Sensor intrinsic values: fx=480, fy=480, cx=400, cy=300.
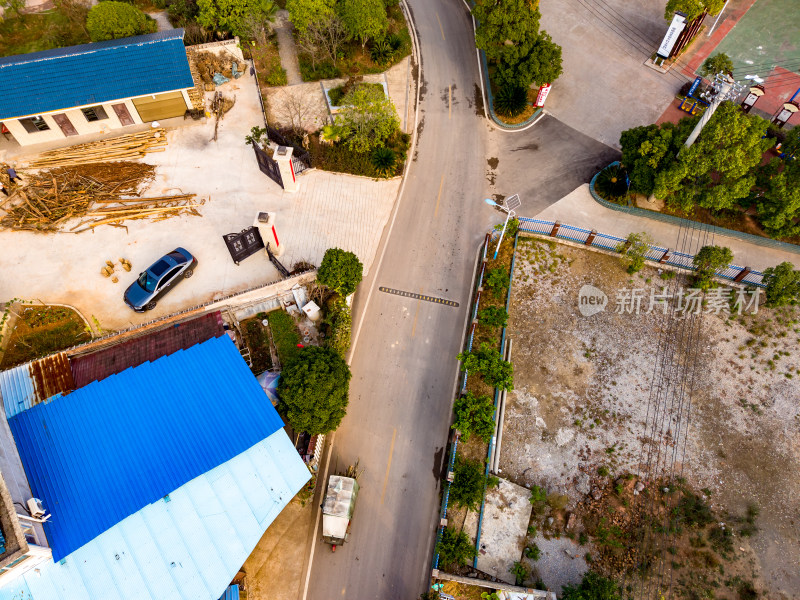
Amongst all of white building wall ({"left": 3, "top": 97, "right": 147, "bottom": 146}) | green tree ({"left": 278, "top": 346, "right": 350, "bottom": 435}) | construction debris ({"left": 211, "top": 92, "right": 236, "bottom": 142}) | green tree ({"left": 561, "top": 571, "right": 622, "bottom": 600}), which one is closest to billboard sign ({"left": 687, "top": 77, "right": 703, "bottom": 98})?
green tree ({"left": 278, "top": 346, "right": 350, "bottom": 435})

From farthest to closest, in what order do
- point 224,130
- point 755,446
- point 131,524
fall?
point 224,130 < point 755,446 < point 131,524

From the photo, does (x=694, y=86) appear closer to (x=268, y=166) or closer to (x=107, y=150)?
(x=268, y=166)

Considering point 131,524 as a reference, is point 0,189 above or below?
above

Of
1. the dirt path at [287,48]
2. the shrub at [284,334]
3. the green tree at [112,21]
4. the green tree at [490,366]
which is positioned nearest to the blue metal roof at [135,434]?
the shrub at [284,334]

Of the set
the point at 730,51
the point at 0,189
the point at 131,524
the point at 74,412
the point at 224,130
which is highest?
the point at 730,51

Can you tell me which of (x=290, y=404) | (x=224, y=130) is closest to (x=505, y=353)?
(x=290, y=404)

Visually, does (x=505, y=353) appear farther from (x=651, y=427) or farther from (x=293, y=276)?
(x=293, y=276)

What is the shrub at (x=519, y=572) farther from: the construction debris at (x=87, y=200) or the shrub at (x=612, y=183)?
the construction debris at (x=87, y=200)
